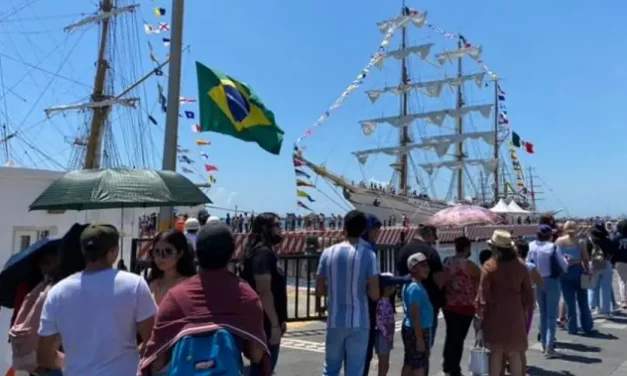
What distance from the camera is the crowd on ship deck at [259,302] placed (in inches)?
101

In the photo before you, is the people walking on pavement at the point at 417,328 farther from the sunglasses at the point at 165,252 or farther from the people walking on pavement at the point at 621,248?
the people walking on pavement at the point at 621,248

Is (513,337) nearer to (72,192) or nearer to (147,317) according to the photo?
(147,317)

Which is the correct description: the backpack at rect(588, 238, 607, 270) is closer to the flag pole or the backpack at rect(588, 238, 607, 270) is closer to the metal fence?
the metal fence

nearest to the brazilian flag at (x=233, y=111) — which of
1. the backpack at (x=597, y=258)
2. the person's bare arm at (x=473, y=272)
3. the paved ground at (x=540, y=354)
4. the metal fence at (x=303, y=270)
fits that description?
the metal fence at (x=303, y=270)

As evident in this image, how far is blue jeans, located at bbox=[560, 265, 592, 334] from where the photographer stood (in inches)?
336

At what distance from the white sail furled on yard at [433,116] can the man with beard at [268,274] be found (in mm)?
51273

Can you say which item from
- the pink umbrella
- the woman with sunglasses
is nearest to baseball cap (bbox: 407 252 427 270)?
the woman with sunglasses

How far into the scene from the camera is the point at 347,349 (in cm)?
448

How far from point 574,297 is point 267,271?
6308mm

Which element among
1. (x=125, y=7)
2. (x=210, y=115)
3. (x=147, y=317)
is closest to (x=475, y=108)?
A: (x=125, y=7)

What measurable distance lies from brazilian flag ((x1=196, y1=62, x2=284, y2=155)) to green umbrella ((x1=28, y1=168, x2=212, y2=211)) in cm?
209

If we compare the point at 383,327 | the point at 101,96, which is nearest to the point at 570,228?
the point at 383,327

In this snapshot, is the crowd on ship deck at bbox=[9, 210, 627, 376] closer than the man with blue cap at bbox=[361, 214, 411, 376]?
Yes

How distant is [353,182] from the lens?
50.6m
